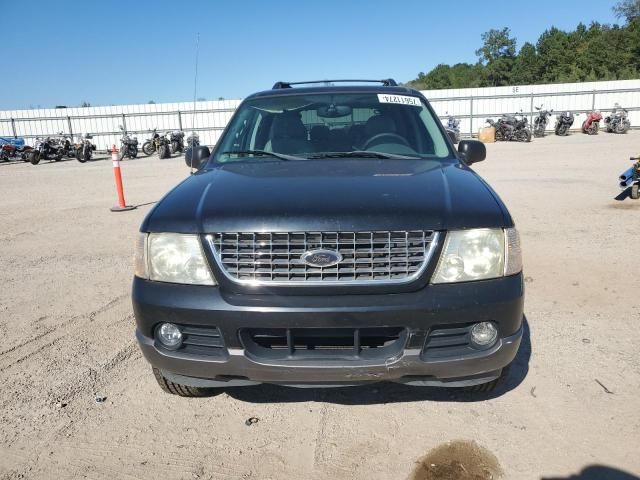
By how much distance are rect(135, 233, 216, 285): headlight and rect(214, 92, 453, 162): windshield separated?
112 cm

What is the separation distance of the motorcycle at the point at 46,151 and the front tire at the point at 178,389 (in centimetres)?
2159

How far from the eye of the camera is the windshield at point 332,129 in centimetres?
336

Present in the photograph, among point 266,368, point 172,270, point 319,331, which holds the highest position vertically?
point 172,270

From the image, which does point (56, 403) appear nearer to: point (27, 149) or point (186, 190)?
point (186, 190)

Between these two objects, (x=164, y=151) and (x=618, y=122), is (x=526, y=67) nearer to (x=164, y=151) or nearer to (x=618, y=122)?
(x=618, y=122)

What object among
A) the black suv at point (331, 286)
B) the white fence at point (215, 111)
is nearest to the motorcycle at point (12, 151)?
the white fence at point (215, 111)

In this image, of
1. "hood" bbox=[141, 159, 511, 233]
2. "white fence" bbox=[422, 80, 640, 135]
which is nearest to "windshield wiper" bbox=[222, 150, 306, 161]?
"hood" bbox=[141, 159, 511, 233]

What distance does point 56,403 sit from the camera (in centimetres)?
285

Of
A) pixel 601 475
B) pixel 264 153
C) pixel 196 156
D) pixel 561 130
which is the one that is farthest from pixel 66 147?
pixel 601 475

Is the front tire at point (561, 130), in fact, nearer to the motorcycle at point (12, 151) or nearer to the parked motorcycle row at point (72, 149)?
the parked motorcycle row at point (72, 149)

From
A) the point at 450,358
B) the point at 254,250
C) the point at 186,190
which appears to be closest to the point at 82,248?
the point at 186,190

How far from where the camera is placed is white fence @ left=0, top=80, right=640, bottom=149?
86.9 feet

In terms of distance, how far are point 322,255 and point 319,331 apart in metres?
0.34

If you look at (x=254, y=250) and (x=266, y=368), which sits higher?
(x=254, y=250)
